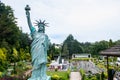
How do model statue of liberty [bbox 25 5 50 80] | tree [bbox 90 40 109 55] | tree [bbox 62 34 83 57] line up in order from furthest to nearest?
tree [bbox 62 34 83 57] < tree [bbox 90 40 109 55] < model statue of liberty [bbox 25 5 50 80]

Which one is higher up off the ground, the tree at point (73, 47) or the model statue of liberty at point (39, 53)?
the tree at point (73, 47)

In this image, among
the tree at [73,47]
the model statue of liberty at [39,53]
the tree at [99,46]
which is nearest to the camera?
the model statue of liberty at [39,53]

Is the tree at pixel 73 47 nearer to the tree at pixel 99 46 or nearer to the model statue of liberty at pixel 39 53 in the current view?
the tree at pixel 99 46

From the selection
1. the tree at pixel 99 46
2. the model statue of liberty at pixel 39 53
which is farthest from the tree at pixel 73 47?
the model statue of liberty at pixel 39 53

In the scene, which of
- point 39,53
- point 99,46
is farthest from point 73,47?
point 39,53

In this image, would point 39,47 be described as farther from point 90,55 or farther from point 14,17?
point 90,55

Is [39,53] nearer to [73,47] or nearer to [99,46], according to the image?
[99,46]

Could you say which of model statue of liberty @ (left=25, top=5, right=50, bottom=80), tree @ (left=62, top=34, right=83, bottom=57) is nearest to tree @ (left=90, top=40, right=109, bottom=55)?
tree @ (left=62, top=34, right=83, bottom=57)

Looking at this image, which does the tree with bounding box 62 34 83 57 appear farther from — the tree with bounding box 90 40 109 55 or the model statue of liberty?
the model statue of liberty

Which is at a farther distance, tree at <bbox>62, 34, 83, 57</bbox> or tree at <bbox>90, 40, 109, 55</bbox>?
tree at <bbox>62, 34, 83, 57</bbox>

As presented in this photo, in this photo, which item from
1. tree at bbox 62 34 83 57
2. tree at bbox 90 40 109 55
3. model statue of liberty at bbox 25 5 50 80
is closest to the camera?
model statue of liberty at bbox 25 5 50 80

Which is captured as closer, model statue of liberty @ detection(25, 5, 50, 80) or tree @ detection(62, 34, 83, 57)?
model statue of liberty @ detection(25, 5, 50, 80)

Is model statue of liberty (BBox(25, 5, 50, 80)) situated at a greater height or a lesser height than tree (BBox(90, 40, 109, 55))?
lesser

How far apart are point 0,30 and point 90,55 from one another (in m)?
49.6
